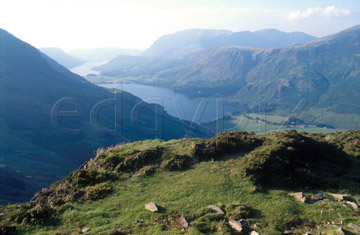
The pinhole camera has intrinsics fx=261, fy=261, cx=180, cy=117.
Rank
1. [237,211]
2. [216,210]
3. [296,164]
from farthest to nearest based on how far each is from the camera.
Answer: [296,164] → [216,210] → [237,211]

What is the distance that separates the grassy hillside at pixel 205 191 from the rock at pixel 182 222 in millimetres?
38

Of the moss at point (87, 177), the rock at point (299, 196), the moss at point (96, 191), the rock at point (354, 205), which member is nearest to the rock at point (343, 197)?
the rock at point (354, 205)

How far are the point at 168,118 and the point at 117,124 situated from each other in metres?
37.7

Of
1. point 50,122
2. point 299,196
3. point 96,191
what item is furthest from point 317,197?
point 50,122

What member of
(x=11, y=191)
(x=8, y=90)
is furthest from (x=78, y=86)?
(x=11, y=191)

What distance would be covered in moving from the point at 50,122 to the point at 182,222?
328ft

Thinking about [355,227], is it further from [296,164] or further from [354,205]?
[296,164]

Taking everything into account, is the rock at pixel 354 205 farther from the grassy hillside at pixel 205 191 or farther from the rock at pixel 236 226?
the rock at pixel 236 226

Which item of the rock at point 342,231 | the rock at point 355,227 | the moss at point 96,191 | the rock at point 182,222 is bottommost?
the moss at point 96,191

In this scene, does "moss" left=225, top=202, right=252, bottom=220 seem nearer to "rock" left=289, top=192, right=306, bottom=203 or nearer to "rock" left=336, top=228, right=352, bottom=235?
"rock" left=289, top=192, right=306, bottom=203

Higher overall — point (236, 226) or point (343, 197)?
point (343, 197)

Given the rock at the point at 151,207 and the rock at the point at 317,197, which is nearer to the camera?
the rock at the point at 151,207

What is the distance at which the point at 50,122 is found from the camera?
97.3 m

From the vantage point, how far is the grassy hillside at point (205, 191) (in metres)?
9.77
